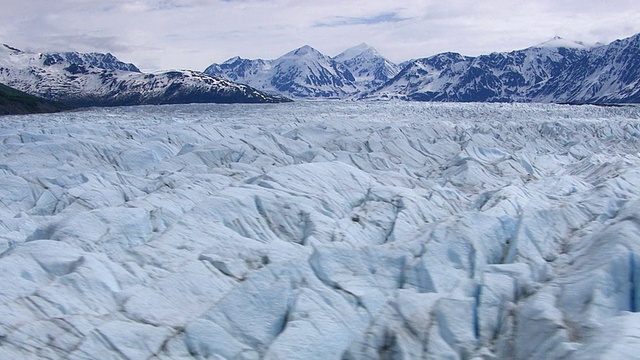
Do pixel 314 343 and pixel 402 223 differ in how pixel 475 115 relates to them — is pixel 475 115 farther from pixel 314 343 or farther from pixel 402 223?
pixel 314 343

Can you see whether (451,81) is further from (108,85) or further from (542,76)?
(108,85)

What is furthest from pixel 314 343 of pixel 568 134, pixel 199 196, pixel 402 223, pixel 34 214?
pixel 568 134

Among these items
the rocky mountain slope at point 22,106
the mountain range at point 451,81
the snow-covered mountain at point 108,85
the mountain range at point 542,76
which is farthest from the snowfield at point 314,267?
the mountain range at point 542,76

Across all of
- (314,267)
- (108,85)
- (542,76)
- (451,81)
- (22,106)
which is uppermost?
(542,76)

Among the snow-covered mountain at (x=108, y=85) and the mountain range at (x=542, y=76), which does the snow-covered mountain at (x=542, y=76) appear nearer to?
the mountain range at (x=542, y=76)

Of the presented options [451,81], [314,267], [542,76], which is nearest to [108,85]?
[451,81]

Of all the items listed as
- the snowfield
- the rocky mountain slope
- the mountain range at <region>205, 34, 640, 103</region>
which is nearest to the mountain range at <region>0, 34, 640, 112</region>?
the mountain range at <region>205, 34, 640, 103</region>

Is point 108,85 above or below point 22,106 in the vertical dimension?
above
